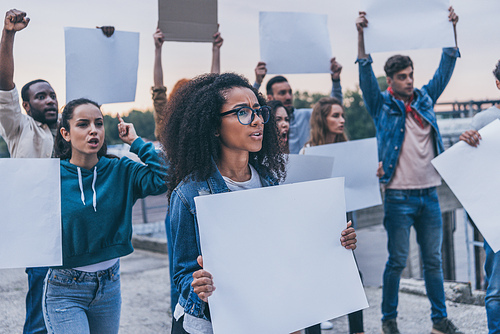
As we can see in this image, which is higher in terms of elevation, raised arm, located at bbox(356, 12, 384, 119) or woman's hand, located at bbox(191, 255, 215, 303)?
raised arm, located at bbox(356, 12, 384, 119)

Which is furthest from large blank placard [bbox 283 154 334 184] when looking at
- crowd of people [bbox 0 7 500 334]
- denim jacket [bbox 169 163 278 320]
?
denim jacket [bbox 169 163 278 320]

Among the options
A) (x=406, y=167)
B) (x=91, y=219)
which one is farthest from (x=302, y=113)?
(x=91, y=219)

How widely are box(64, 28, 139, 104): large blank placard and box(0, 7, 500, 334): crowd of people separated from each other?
0.20 meters

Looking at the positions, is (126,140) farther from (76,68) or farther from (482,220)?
(482,220)

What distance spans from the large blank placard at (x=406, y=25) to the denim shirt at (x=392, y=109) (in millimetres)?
181

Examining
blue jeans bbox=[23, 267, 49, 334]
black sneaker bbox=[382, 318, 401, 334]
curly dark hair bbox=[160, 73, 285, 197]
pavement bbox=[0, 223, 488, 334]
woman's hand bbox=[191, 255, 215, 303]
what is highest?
curly dark hair bbox=[160, 73, 285, 197]

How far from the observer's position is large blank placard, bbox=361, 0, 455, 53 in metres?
3.94

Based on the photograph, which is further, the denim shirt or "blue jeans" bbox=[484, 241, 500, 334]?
the denim shirt

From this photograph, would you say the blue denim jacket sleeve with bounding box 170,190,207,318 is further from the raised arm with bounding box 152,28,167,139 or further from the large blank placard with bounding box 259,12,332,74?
the large blank placard with bounding box 259,12,332,74

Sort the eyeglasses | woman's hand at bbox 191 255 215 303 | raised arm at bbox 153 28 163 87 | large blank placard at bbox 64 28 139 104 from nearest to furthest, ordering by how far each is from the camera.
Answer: woman's hand at bbox 191 255 215 303 < the eyeglasses < large blank placard at bbox 64 28 139 104 < raised arm at bbox 153 28 163 87

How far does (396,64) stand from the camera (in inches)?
159

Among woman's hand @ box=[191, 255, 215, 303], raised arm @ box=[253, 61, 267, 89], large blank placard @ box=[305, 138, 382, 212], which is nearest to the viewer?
woman's hand @ box=[191, 255, 215, 303]

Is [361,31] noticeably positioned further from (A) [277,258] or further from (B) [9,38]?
(A) [277,258]

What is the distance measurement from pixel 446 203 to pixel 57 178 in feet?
36.2
